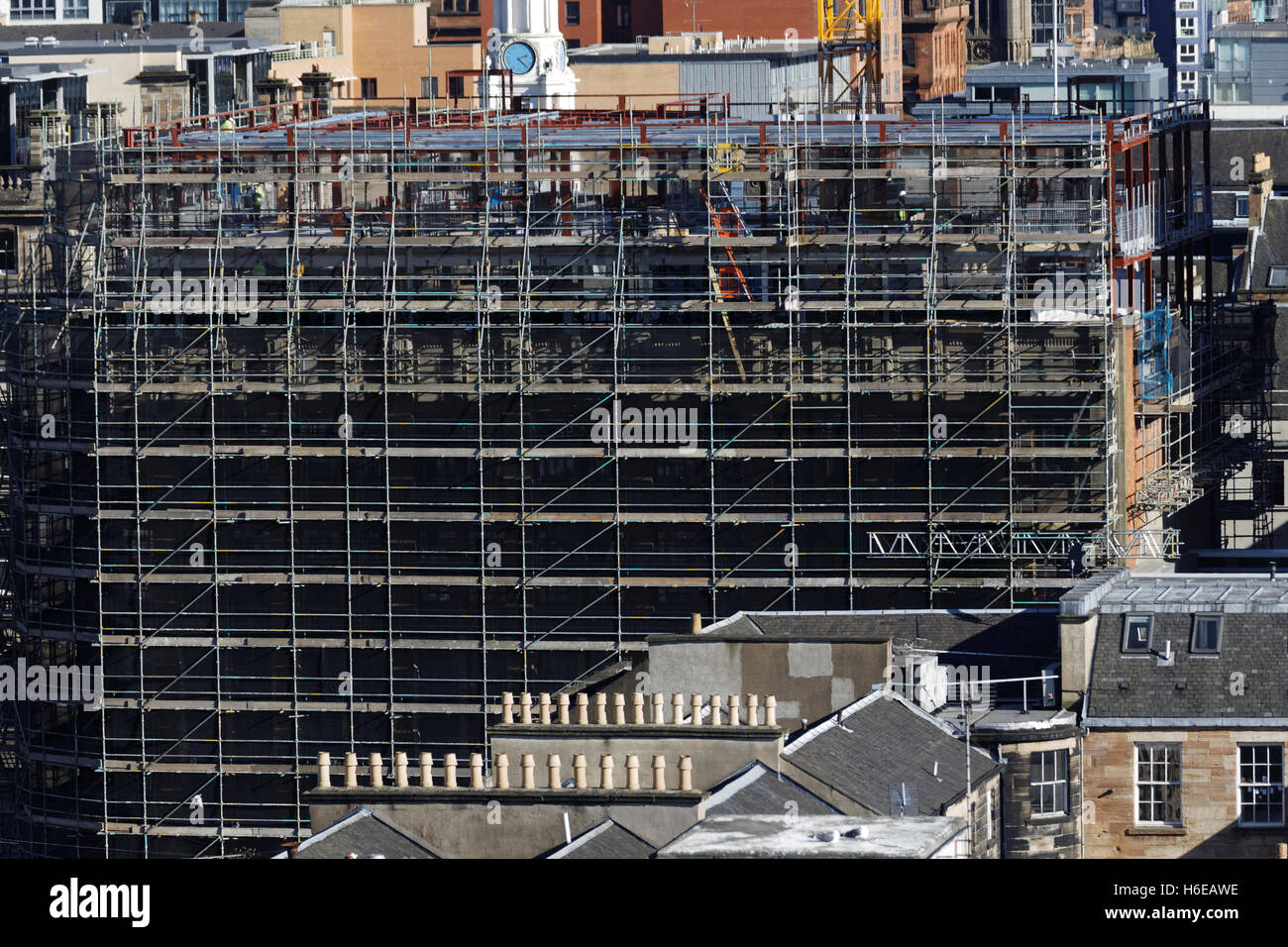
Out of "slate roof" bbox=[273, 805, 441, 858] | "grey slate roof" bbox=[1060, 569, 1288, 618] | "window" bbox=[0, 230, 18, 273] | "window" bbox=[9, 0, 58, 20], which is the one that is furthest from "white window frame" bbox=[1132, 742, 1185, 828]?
"window" bbox=[9, 0, 58, 20]

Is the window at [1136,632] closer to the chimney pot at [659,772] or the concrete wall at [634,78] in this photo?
the chimney pot at [659,772]

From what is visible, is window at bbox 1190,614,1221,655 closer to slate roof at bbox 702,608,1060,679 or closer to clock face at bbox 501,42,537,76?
slate roof at bbox 702,608,1060,679

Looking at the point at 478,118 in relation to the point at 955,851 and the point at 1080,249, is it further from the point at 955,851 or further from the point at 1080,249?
the point at 955,851

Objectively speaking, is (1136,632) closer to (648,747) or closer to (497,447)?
(648,747)

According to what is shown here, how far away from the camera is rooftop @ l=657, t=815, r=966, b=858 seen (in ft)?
118

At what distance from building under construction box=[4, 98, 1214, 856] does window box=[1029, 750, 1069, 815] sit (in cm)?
1264

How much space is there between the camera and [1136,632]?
52.3 meters

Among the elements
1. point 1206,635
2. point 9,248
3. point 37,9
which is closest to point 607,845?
point 1206,635

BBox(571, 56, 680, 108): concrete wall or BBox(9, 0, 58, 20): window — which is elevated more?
BBox(9, 0, 58, 20): window

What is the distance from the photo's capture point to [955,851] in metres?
39.4

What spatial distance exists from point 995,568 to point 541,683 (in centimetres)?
1034

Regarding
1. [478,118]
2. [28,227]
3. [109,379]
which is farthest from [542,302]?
[28,227]

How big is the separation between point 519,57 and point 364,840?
200ft

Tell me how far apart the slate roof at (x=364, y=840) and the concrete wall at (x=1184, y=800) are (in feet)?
48.0
